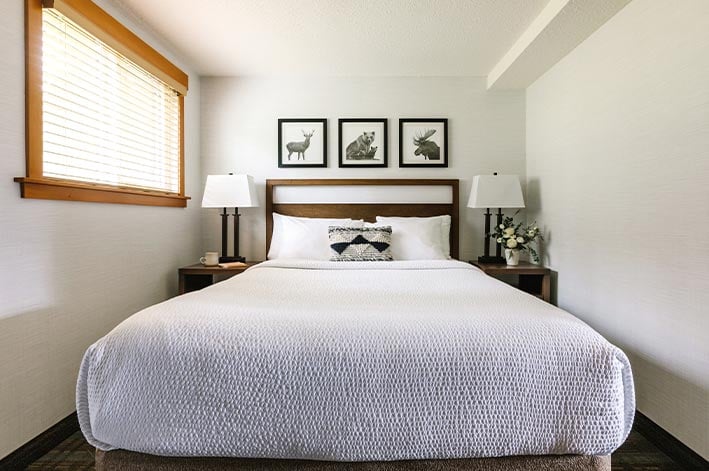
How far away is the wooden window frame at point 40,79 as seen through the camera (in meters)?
1.91

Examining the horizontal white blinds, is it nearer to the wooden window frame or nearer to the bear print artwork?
the wooden window frame

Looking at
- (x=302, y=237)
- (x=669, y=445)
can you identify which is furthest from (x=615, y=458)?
(x=302, y=237)

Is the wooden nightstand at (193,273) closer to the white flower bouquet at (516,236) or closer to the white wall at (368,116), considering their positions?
the white wall at (368,116)

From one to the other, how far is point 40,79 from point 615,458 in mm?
3222

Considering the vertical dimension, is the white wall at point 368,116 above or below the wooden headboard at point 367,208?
above

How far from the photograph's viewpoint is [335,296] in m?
1.88

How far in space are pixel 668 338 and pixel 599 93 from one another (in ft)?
5.01

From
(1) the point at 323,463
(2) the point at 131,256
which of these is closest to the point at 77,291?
(2) the point at 131,256

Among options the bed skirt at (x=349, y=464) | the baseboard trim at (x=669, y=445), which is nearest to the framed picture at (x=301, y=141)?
the bed skirt at (x=349, y=464)

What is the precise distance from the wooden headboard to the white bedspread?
2462 millimetres

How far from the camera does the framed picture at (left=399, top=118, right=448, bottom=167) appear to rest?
3820 millimetres

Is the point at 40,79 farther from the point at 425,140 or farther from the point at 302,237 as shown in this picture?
the point at 425,140

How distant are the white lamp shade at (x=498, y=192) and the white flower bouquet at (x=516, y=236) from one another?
193 millimetres

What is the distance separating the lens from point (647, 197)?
7.10ft
